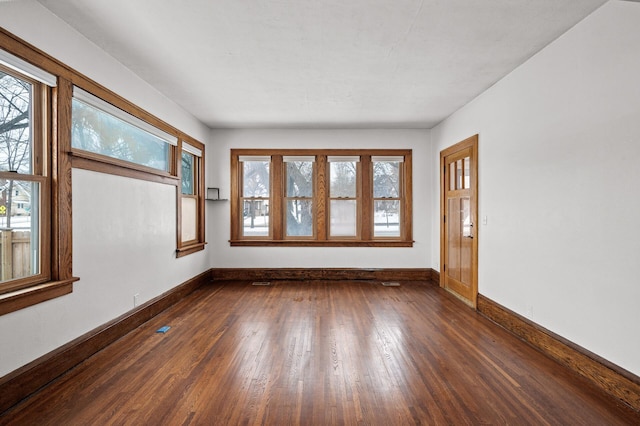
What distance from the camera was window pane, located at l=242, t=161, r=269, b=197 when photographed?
20.6 ft

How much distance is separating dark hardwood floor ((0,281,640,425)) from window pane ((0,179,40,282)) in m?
0.91

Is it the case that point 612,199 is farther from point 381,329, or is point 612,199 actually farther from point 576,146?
point 381,329

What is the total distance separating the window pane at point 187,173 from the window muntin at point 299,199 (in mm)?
1677

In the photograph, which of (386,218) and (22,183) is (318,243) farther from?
(22,183)

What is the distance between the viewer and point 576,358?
8.90 ft

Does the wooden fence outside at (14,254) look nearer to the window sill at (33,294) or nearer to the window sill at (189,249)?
the window sill at (33,294)

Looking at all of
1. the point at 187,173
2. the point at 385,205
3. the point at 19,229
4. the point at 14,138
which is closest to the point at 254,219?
the point at 187,173

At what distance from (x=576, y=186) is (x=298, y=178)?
4.38 m

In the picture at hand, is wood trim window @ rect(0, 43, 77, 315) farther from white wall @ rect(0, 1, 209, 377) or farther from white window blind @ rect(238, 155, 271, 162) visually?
white window blind @ rect(238, 155, 271, 162)

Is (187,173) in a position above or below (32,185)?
above

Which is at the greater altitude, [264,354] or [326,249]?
[326,249]

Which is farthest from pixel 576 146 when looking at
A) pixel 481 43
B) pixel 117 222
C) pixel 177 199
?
pixel 177 199

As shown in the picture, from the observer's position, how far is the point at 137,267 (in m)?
3.80

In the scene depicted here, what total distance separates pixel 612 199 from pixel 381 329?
235cm
